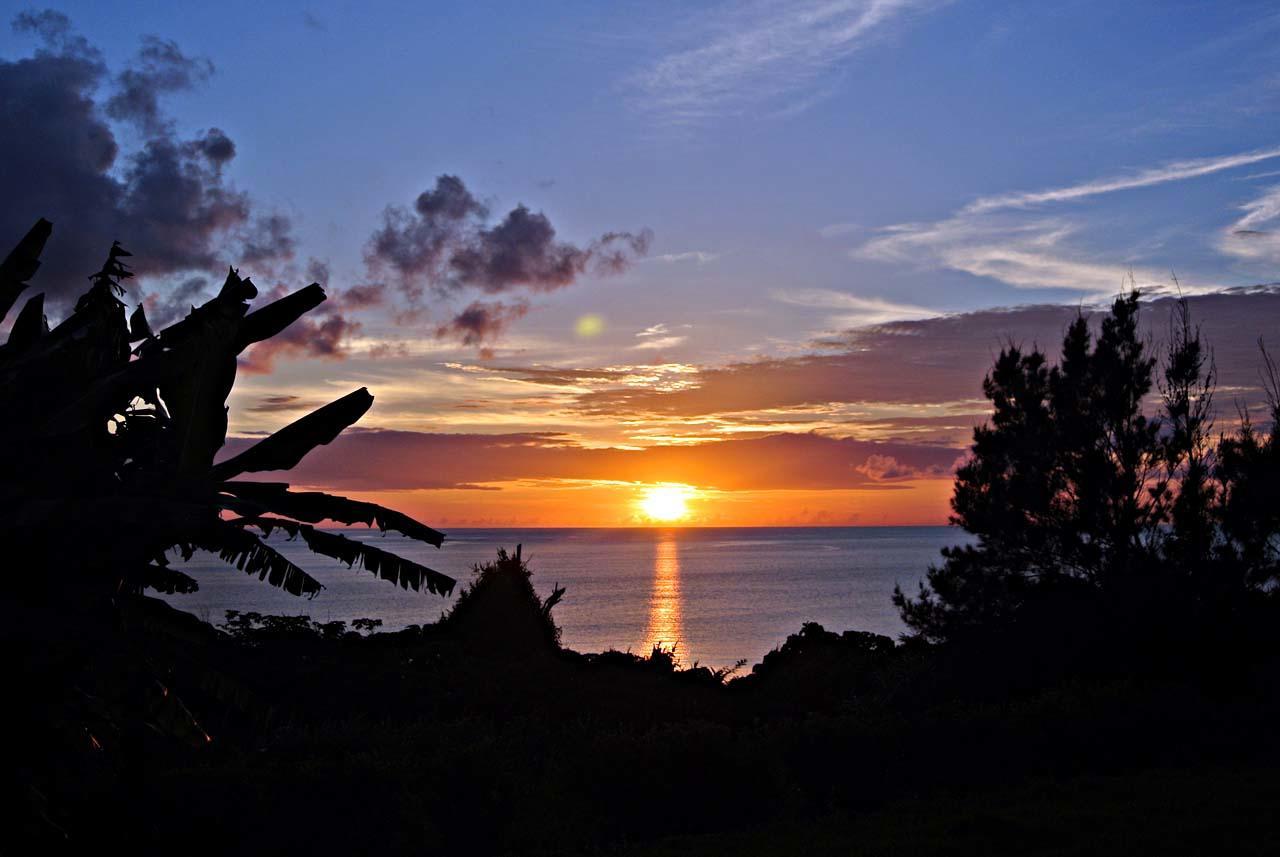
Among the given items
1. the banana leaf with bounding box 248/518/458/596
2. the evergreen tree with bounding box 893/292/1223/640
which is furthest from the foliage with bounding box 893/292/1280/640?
the banana leaf with bounding box 248/518/458/596

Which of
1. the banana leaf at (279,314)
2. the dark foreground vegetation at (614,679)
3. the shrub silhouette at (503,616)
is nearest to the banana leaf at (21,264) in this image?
the dark foreground vegetation at (614,679)

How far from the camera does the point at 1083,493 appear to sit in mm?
23703

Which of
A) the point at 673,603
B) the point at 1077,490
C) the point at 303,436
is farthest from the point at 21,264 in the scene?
the point at 673,603

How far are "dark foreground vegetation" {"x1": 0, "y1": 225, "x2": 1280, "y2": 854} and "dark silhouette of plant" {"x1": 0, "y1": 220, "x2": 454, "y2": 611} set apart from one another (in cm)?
3

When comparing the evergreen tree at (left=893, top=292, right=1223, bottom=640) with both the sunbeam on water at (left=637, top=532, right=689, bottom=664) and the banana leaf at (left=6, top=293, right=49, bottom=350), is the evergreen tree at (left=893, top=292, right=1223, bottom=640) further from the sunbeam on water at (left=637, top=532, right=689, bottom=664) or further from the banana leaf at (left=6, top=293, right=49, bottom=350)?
the banana leaf at (left=6, top=293, right=49, bottom=350)

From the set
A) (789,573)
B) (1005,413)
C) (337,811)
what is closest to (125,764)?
(337,811)

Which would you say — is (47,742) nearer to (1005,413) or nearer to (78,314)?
(78,314)

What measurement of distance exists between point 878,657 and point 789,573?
123 metres

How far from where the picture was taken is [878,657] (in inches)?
920

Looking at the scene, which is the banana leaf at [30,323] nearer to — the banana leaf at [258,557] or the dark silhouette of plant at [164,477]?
the dark silhouette of plant at [164,477]

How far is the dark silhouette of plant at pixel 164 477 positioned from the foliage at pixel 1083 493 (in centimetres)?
1645

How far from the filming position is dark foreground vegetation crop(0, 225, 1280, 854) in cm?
755

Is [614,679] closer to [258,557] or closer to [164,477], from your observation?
[258,557]

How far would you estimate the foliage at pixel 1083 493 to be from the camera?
2177 centimetres
